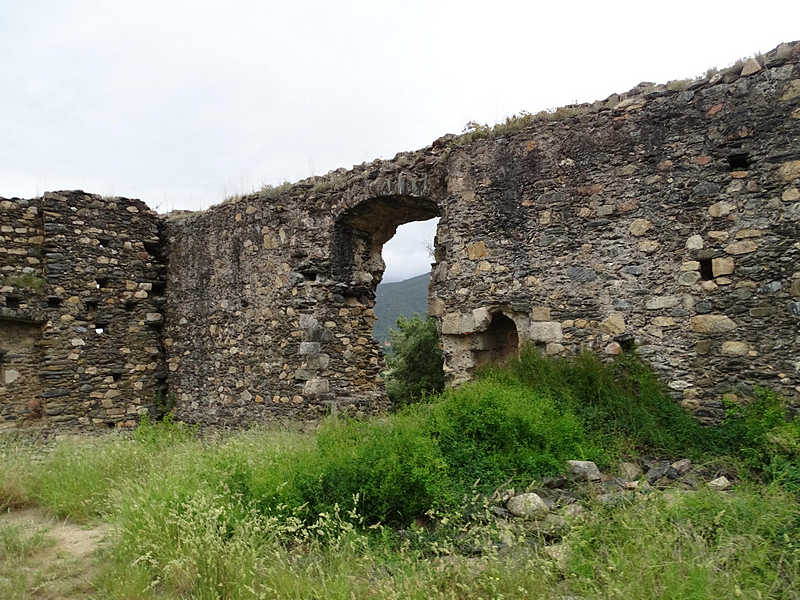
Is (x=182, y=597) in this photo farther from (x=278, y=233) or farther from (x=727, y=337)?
(x=278, y=233)

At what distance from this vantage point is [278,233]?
8.86 metres

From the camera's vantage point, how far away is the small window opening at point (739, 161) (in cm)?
548

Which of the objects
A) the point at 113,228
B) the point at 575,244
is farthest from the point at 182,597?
the point at 113,228

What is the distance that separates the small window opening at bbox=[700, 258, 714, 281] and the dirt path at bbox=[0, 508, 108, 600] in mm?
5966

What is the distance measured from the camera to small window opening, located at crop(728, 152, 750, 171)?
5484 millimetres

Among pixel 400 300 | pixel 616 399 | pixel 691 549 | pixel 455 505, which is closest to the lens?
pixel 691 549

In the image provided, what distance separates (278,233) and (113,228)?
3.73m

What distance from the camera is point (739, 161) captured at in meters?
5.54

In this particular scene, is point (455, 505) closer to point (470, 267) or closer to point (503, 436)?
point (503, 436)

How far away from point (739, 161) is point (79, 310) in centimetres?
1026

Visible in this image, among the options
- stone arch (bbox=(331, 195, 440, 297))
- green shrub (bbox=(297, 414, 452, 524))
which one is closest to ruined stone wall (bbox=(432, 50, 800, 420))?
stone arch (bbox=(331, 195, 440, 297))

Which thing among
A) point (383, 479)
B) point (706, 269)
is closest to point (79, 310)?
point (383, 479)

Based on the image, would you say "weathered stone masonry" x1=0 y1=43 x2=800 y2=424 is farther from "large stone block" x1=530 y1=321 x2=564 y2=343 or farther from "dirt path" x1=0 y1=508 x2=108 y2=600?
"dirt path" x1=0 y1=508 x2=108 y2=600

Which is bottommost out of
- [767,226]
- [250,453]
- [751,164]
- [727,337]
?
[250,453]
